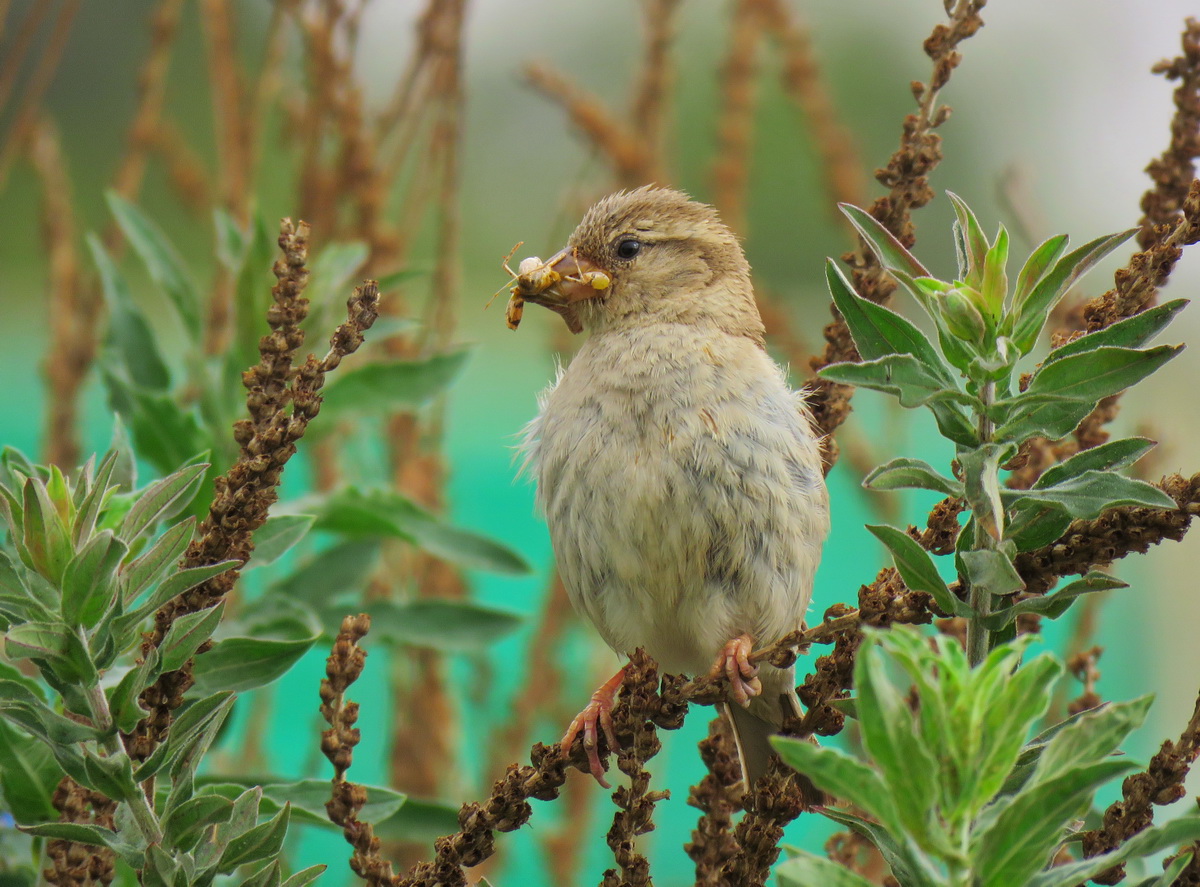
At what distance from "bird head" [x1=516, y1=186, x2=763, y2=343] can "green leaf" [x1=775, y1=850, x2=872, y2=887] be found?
120 cm

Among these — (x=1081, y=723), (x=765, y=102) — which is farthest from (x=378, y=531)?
(x=765, y=102)

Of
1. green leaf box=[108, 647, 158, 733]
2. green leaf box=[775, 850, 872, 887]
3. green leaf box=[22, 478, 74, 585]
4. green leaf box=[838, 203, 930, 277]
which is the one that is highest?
green leaf box=[838, 203, 930, 277]

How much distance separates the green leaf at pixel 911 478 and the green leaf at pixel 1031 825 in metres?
0.21

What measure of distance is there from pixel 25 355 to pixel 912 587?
12.3 ft

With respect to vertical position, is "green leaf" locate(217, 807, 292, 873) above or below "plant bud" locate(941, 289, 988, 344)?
below

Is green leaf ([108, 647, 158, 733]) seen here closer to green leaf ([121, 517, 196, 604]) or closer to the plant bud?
green leaf ([121, 517, 196, 604])

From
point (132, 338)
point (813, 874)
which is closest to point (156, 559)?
point (813, 874)

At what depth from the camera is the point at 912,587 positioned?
0.77 metres

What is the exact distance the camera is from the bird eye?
74.7 inches

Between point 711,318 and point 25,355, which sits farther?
point 25,355

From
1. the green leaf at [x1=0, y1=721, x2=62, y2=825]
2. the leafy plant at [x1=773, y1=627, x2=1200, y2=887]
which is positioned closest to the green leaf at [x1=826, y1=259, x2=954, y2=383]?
the leafy plant at [x1=773, y1=627, x2=1200, y2=887]

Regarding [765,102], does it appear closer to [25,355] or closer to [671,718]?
[25,355]

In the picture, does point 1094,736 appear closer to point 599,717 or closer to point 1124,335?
point 1124,335

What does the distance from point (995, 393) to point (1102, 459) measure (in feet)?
0.29
